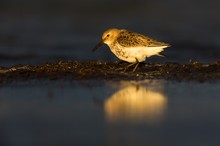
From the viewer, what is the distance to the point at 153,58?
38.6 ft

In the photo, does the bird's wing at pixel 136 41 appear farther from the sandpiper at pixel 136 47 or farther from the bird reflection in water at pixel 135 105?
the bird reflection in water at pixel 135 105

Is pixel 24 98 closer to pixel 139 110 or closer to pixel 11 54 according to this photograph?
pixel 139 110

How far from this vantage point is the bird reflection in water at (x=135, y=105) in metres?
6.83

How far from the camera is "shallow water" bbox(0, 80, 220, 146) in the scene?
6086 millimetres

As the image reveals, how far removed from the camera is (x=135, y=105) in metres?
7.45

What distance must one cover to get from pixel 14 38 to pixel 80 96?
211 inches

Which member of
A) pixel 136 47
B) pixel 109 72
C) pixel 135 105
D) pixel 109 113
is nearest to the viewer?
pixel 109 113

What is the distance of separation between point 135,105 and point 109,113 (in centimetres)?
54

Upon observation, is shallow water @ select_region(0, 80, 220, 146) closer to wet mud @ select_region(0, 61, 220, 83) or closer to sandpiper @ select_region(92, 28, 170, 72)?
wet mud @ select_region(0, 61, 220, 83)

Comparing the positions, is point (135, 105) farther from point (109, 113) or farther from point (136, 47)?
point (136, 47)

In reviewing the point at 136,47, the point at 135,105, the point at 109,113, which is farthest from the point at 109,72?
the point at 109,113

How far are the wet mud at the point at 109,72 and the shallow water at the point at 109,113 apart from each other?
0.35 m

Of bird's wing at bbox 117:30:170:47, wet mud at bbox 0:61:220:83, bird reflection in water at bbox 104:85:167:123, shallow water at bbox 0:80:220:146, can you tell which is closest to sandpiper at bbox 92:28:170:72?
bird's wing at bbox 117:30:170:47

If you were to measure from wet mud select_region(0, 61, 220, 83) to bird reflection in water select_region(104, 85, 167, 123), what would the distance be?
82 cm
